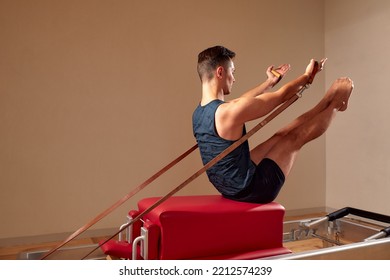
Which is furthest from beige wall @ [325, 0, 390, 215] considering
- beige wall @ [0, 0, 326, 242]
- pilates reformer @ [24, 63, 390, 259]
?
pilates reformer @ [24, 63, 390, 259]

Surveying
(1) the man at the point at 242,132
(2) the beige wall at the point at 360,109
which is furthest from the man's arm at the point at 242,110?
(2) the beige wall at the point at 360,109

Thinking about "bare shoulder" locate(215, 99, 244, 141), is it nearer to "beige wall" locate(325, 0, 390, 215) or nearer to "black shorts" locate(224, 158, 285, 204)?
"black shorts" locate(224, 158, 285, 204)

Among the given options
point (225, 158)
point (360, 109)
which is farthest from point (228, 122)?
point (360, 109)

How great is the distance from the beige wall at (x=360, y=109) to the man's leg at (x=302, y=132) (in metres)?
1.74

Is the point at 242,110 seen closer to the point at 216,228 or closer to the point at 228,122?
the point at 228,122

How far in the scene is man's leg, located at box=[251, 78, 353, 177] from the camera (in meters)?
2.13

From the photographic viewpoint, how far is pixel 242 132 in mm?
1962

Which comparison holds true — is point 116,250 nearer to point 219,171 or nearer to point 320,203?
point 219,171

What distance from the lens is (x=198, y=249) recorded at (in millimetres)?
1776

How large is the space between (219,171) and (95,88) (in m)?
1.78

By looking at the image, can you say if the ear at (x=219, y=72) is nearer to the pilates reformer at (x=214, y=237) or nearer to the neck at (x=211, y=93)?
the neck at (x=211, y=93)

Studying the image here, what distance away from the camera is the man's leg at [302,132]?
7.00 feet

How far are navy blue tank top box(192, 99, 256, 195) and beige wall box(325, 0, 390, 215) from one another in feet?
7.57

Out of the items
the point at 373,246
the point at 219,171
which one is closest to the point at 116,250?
the point at 219,171
